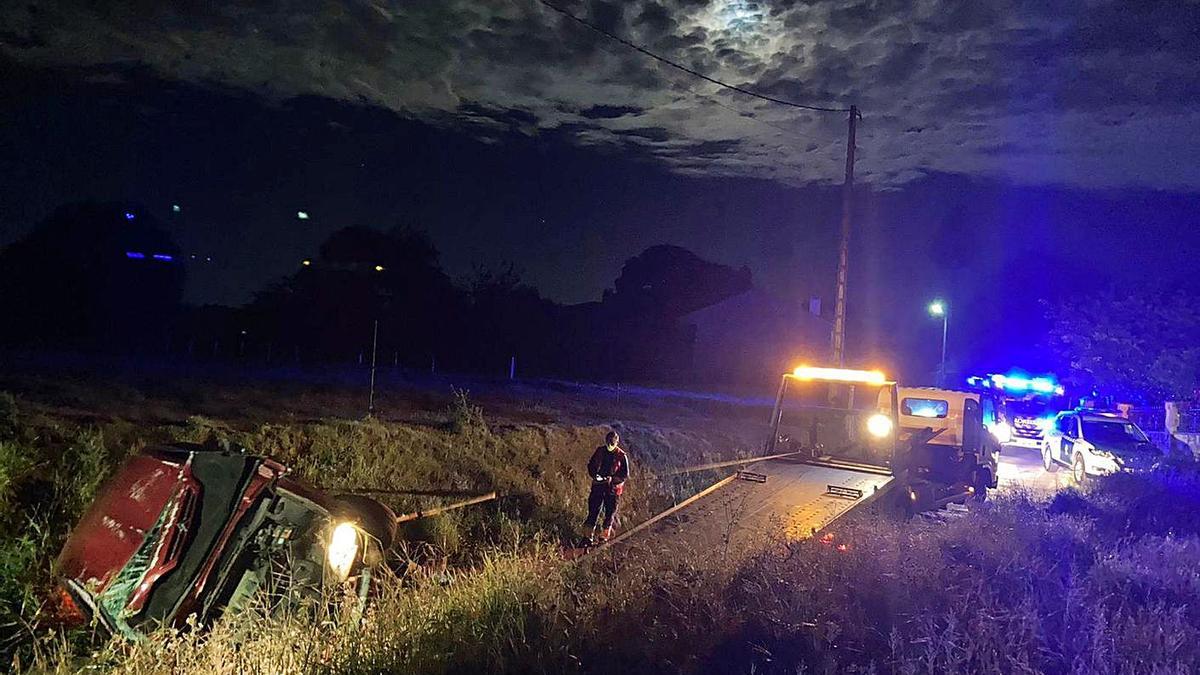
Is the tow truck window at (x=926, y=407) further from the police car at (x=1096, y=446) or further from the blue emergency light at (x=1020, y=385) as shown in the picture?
the blue emergency light at (x=1020, y=385)

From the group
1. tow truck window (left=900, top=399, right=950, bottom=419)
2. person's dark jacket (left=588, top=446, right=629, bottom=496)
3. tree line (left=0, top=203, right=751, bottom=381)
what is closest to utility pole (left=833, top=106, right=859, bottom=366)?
tow truck window (left=900, top=399, right=950, bottom=419)

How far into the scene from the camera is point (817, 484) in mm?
9625

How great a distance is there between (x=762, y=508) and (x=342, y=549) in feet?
15.0

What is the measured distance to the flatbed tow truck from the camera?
7.78 meters

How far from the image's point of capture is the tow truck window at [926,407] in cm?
1426

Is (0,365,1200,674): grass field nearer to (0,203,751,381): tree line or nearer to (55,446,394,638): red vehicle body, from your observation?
(55,446,394,638): red vehicle body

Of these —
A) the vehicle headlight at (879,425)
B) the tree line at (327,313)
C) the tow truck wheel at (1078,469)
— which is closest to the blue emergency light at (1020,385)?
the tow truck wheel at (1078,469)

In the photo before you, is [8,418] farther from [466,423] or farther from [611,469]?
[611,469]

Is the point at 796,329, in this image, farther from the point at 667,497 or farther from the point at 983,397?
the point at 667,497

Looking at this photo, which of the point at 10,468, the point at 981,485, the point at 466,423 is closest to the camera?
the point at 10,468

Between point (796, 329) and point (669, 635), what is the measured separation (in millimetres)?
40390

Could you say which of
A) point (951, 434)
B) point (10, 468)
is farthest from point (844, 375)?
point (10, 468)

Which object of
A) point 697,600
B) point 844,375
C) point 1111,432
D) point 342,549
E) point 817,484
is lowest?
point 342,549

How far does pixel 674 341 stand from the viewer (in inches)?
1801
